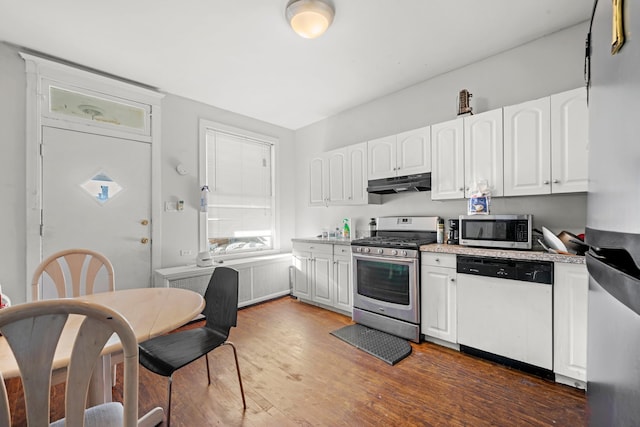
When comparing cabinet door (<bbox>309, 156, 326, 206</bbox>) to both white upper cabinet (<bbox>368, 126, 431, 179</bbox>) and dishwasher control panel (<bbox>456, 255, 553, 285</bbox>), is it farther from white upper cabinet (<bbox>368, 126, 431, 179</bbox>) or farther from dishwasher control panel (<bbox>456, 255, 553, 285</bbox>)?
dishwasher control panel (<bbox>456, 255, 553, 285</bbox>)

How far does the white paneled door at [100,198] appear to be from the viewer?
264 cm

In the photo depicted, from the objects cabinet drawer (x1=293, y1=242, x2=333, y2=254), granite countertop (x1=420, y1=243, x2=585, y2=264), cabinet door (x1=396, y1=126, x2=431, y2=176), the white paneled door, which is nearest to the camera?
granite countertop (x1=420, y1=243, x2=585, y2=264)

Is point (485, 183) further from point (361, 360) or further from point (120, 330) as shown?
point (120, 330)

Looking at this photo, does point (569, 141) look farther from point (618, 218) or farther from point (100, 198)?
point (100, 198)

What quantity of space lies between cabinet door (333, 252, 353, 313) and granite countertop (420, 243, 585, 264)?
1.06 metres

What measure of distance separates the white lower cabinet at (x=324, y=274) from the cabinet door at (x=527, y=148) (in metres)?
1.85

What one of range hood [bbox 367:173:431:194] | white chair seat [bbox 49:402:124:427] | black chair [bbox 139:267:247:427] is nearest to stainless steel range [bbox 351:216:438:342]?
range hood [bbox 367:173:431:194]

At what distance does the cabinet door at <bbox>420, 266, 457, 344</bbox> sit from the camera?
246cm

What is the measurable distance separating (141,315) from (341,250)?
2.39m

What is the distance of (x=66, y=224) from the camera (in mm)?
2697

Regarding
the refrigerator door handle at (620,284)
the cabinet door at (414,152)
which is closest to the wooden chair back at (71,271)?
the refrigerator door handle at (620,284)

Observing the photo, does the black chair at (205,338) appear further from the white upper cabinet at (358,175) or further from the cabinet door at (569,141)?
the cabinet door at (569,141)

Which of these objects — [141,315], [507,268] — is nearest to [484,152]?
[507,268]

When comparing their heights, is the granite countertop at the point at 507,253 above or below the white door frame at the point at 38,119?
below
